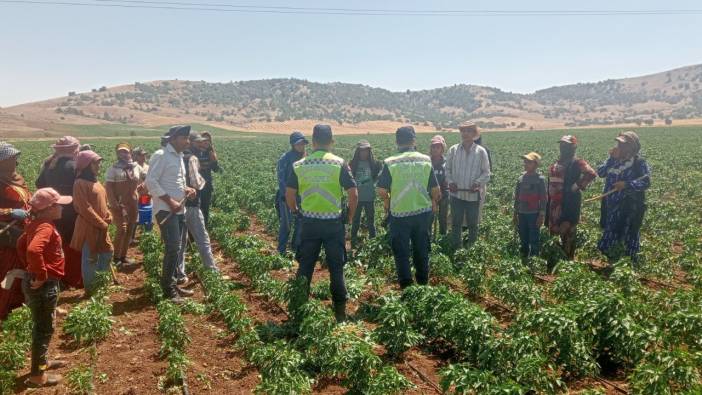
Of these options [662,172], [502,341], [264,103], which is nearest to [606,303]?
[502,341]

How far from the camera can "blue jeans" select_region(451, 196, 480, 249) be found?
325 inches

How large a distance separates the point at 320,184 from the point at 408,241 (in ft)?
5.06

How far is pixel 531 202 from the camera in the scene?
25.9ft

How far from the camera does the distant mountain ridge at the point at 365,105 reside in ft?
338

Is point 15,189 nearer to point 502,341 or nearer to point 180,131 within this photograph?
point 180,131

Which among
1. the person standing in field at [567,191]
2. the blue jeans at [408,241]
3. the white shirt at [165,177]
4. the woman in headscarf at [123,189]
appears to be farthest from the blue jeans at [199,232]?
the person standing in field at [567,191]

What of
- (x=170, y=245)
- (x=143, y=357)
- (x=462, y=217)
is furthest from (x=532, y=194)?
(x=143, y=357)

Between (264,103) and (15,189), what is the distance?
4888 inches

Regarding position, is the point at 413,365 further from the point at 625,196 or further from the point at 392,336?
the point at 625,196

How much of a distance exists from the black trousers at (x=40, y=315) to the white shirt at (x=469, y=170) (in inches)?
238

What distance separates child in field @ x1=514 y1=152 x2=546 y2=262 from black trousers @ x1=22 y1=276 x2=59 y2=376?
21.9ft

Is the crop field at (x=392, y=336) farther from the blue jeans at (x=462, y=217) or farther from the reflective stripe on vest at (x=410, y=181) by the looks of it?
the reflective stripe on vest at (x=410, y=181)

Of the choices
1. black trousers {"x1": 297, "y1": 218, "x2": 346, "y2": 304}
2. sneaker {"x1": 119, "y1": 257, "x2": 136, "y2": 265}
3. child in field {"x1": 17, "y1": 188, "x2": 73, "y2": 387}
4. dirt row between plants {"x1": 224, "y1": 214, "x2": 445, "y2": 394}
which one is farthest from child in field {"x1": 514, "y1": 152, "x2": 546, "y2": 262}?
sneaker {"x1": 119, "y1": 257, "x2": 136, "y2": 265}

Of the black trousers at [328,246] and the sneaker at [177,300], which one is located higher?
the black trousers at [328,246]
